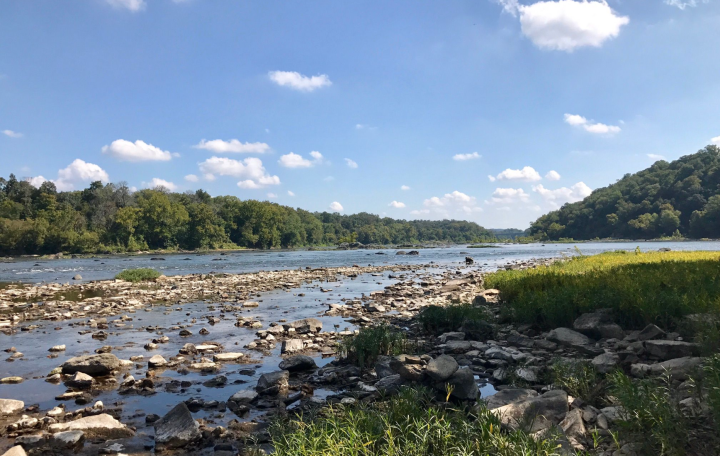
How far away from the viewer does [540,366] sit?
25.2ft

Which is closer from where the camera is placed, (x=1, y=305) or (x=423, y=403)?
(x=423, y=403)

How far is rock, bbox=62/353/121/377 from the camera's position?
27.8 feet

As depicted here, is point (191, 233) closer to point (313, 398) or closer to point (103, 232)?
point (103, 232)

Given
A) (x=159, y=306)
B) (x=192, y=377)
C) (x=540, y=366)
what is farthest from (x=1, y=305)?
(x=540, y=366)

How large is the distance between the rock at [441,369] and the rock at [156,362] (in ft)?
19.7

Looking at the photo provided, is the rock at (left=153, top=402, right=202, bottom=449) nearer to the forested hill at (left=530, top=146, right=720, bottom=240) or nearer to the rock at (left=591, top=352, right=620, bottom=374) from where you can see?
the rock at (left=591, top=352, right=620, bottom=374)

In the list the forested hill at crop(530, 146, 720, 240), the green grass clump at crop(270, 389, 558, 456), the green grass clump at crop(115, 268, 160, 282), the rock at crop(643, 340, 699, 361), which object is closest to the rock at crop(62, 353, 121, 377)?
the green grass clump at crop(270, 389, 558, 456)

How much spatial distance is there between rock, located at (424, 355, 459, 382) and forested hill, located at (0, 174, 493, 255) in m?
103

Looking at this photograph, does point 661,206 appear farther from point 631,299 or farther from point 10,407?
point 10,407

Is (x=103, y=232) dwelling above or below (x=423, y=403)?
above

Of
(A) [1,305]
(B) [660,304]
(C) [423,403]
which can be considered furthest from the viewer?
(A) [1,305]

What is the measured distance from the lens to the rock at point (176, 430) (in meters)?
5.47

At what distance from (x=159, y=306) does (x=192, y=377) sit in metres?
10.7

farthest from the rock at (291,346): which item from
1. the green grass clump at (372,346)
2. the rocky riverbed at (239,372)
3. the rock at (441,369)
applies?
the rock at (441,369)
